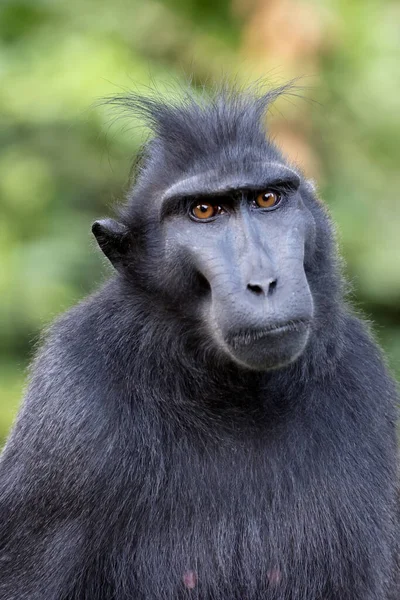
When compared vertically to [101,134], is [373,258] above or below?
below

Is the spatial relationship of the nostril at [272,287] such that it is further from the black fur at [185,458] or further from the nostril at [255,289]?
the black fur at [185,458]

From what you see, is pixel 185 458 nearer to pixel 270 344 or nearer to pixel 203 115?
pixel 270 344

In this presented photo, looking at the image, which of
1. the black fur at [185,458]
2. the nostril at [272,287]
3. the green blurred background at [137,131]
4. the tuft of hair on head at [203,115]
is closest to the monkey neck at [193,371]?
the black fur at [185,458]

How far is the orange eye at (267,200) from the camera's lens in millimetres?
5195

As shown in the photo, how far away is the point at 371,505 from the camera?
17.7ft

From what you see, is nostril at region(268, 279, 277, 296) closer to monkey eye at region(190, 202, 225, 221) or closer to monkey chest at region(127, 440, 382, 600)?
monkey eye at region(190, 202, 225, 221)

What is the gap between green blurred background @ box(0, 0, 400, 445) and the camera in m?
8.96

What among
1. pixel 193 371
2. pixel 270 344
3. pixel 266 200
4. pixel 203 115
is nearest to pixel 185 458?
pixel 193 371

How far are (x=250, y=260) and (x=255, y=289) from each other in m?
0.14

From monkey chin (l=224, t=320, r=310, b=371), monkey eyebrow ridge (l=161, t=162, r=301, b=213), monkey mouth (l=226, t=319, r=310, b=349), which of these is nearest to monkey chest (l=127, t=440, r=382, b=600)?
monkey chin (l=224, t=320, r=310, b=371)

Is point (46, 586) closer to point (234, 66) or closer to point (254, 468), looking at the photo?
point (254, 468)

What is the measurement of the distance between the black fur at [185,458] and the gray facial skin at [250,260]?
0.14 metres

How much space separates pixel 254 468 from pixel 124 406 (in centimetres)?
70

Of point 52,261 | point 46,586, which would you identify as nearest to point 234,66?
point 52,261
